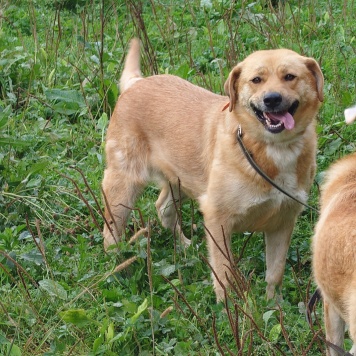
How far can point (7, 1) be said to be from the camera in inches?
371

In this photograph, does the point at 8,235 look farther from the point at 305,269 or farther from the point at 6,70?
the point at 6,70

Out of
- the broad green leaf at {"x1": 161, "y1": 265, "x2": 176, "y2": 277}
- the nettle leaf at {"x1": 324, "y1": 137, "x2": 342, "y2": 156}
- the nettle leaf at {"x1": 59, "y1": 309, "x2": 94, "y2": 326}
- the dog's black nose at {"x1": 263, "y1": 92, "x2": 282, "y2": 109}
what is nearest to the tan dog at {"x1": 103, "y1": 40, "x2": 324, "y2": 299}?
the dog's black nose at {"x1": 263, "y1": 92, "x2": 282, "y2": 109}

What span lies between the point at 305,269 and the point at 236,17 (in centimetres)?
418

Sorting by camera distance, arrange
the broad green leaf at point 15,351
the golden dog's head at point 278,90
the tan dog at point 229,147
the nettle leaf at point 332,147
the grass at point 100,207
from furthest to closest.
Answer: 1. the nettle leaf at point 332,147
2. the tan dog at point 229,147
3. the golden dog's head at point 278,90
4. the grass at point 100,207
5. the broad green leaf at point 15,351

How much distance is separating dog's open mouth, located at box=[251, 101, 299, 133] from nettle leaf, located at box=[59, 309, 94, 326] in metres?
1.58

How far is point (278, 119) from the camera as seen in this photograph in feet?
17.0

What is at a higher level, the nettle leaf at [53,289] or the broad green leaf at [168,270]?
the nettle leaf at [53,289]

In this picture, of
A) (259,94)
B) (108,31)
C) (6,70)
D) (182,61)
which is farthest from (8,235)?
(108,31)

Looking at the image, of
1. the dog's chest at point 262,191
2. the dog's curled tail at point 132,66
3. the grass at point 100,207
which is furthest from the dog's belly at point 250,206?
the dog's curled tail at point 132,66

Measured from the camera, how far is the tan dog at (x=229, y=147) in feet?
17.1

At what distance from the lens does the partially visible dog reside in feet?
12.1

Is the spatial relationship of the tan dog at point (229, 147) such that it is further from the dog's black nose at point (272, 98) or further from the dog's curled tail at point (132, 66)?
the dog's curled tail at point (132, 66)

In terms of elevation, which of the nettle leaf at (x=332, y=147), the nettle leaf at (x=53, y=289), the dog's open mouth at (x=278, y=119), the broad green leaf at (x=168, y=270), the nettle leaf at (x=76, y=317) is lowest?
the broad green leaf at (x=168, y=270)

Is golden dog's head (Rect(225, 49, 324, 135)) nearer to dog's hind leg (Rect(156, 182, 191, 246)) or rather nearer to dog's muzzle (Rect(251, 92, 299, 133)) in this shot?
dog's muzzle (Rect(251, 92, 299, 133))
